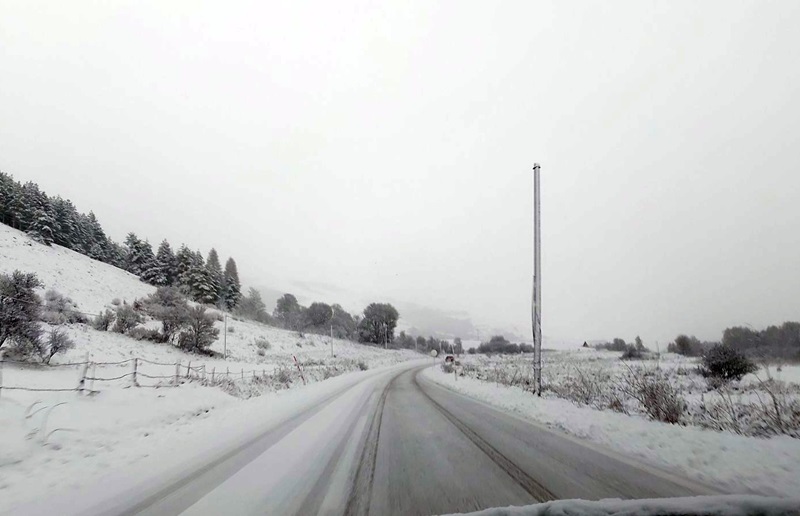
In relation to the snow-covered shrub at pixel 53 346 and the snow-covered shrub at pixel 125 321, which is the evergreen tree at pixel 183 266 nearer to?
the snow-covered shrub at pixel 125 321

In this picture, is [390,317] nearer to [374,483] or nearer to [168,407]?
[168,407]

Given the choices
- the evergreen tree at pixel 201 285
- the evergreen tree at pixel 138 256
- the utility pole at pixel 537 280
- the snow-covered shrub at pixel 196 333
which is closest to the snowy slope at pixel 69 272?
the snow-covered shrub at pixel 196 333

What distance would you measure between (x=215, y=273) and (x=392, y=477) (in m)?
81.7

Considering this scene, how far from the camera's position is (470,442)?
605 centimetres

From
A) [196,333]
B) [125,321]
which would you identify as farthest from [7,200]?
[196,333]

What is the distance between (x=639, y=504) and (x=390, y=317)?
109 meters

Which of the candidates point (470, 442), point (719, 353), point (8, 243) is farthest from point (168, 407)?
point (8, 243)

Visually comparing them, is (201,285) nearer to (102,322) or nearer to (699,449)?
(102,322)

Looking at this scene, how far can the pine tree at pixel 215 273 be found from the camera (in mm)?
71625

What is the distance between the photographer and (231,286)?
89.4 metres

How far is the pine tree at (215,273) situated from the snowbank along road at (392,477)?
70.9m

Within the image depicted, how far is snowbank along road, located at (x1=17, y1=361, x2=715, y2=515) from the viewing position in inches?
137

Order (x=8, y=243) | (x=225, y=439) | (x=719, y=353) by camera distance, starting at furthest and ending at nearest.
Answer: (x=8, y=243) → (x=719, y=353) → (x=225, y=439)

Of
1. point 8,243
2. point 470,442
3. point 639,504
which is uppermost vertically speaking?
point 8,243
